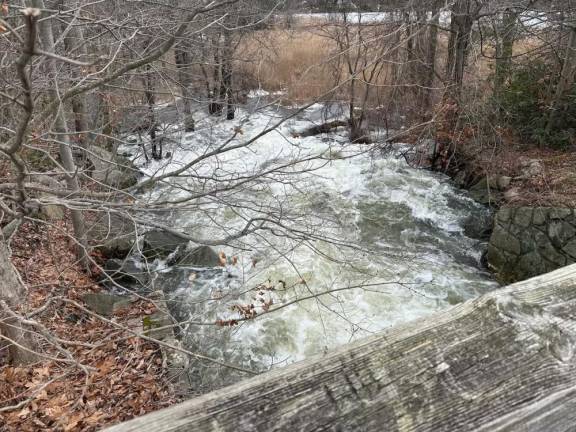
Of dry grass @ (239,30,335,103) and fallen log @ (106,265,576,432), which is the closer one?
fallen log @ (106,265,576,432)

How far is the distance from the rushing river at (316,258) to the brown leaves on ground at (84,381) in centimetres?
71

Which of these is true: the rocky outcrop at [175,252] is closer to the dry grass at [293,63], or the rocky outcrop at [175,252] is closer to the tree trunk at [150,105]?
the tree trunk at [150,105]

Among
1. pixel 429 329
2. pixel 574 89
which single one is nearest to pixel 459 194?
pixel 574 89

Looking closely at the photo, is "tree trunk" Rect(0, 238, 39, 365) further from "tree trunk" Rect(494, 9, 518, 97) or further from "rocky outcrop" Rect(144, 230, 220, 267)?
"tree trunk" Rect(494, 9, 518, 97)

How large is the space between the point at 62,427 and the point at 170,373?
45.8 inches

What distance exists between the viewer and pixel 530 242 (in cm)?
735

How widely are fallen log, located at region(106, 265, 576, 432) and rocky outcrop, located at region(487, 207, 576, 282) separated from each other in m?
6.95

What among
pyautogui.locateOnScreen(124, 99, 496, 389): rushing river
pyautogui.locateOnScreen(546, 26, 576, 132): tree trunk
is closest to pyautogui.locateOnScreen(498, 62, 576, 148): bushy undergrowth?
pyautogui.locateOnScreen(546, 26, 576, 132): tree trunk

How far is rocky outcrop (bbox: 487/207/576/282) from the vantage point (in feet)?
23.0

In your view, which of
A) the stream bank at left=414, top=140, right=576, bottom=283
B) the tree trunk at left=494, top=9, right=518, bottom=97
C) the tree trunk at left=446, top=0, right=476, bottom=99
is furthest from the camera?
the tree trunk at left=446, top=0, right=476, bottom=99

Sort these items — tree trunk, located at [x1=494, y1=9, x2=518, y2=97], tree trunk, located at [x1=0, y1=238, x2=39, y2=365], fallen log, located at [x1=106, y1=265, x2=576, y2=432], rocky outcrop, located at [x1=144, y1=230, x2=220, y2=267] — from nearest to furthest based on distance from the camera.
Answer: fallen log, located at [x1=106, y1=265, x2=576, y2=432]
tree trunk, located at [x1=0, y1=238, x2=39, y2=365]
rocky outcrop, located at [x1=144, y1=230, x2=220, y2=267]
tree trunk, located at [x1=494, y1=9, x2=518, y2=97]

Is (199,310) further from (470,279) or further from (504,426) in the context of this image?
(504,426)

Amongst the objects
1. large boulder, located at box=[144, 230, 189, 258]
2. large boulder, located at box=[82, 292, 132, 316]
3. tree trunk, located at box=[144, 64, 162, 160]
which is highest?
tree trunk, located at box=[144, 64, 162, 160]

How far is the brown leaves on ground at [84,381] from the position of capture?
360 cm
